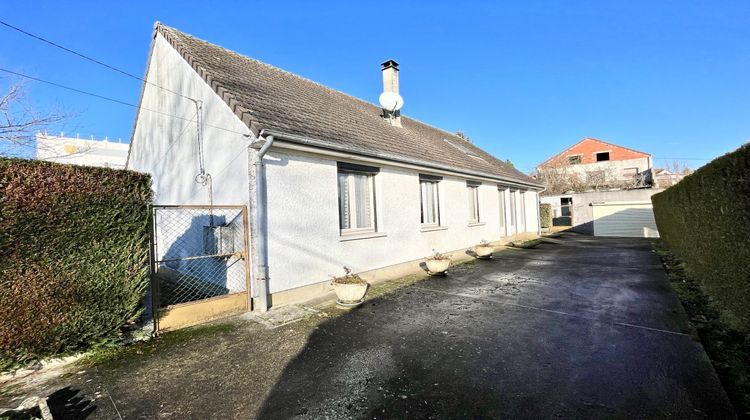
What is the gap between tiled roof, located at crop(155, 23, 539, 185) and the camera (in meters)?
6.29

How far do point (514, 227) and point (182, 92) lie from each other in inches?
595

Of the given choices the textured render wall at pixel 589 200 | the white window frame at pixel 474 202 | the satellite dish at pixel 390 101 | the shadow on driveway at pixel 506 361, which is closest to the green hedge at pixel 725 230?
the shadow on driveway at pixel 506 361

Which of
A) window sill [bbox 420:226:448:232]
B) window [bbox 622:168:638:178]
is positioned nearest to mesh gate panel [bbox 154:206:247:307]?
window sill [bbox 420:226:448:232]

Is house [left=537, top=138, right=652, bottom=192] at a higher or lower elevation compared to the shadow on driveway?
higher

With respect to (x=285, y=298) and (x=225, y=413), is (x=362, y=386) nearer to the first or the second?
(x=225, y=413)

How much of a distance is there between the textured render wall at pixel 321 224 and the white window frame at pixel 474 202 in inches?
123

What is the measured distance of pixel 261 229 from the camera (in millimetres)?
5480

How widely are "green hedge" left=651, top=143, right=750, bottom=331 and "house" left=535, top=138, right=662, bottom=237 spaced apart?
16591 millimetres

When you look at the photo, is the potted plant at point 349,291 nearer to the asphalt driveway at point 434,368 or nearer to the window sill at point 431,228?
the asphalt driveway at point 434,368

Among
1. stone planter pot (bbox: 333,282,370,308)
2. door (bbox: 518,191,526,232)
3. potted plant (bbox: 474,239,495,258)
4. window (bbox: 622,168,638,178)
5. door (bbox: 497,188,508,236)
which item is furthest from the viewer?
window (bbox: 622,168,638,178)

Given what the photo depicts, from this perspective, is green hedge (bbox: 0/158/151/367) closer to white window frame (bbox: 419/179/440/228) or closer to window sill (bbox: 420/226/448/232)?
window sill (bbox: 420/226/448/232)

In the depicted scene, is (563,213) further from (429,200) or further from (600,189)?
(429,200)

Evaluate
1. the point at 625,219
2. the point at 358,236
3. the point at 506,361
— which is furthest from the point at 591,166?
the point at 506,361

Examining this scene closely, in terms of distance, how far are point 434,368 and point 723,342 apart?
3.49 m
